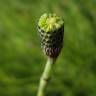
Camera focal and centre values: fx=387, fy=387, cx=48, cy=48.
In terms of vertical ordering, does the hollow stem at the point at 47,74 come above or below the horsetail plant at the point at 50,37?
below

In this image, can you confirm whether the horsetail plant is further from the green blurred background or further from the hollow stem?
the green blurred background

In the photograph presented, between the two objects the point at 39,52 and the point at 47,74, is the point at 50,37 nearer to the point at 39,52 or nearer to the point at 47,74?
the point at 47,74

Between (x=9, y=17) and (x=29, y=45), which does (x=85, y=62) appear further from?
(x=9, y=17)

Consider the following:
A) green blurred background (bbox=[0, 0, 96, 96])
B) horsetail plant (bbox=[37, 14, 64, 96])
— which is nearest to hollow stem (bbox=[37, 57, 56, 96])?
horsetail plant (bbox=[37, 14, 64, 96])

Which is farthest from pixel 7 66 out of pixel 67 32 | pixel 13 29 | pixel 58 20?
pixel 58 20

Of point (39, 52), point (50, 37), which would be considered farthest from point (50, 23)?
point (39, 52)

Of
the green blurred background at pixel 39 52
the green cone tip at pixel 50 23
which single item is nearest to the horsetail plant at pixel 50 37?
the green cone tip at pixel 50 23

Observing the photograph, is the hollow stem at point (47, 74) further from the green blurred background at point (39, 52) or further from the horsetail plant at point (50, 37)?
the green blurred background at point (39, 52)

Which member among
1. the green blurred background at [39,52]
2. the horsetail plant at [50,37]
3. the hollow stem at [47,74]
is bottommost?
the hollow stem at [47,74]
